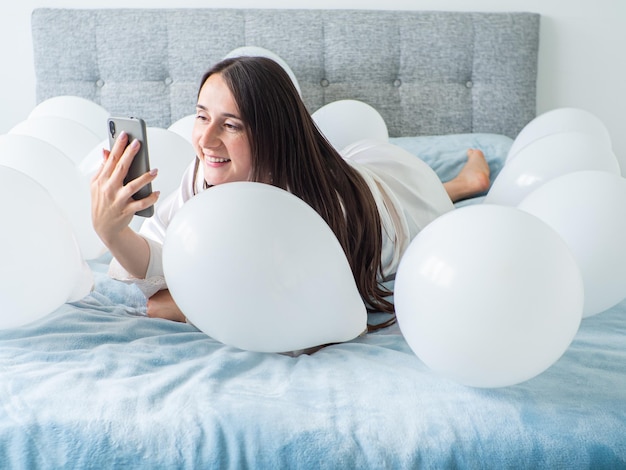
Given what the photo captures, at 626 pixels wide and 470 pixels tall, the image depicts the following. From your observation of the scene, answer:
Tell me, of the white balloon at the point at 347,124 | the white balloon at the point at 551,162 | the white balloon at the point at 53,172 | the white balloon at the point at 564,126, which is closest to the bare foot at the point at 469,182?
the white balloon at the point at 564,126

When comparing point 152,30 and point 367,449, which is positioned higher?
point 152,30

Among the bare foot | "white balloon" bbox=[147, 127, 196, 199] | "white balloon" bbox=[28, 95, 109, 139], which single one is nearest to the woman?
"white balloon" bbox=[147, 127, 196, 199]

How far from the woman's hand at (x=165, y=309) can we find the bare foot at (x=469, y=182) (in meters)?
1.00

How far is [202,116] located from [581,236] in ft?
2.26

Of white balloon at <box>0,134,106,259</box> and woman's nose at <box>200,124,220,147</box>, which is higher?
woman's nose at <box>200,124,220,147</box>

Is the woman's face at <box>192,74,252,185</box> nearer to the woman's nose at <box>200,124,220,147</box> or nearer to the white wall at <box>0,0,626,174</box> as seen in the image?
the woman's nose at <box>200,124,220,147</box>

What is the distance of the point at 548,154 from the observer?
1.47 m

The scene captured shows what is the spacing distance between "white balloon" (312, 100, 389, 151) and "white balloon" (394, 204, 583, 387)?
1.05 meters

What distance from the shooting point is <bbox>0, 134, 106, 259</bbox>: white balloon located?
1294 millimetres

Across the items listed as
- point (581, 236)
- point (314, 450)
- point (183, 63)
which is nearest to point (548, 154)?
point (581, 236)

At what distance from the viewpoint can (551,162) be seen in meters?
1.45

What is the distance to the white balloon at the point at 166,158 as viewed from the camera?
159 cm

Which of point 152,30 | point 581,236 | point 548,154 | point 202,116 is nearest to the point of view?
point 581,236

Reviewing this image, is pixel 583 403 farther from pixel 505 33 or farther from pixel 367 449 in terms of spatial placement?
pixel 505 33
